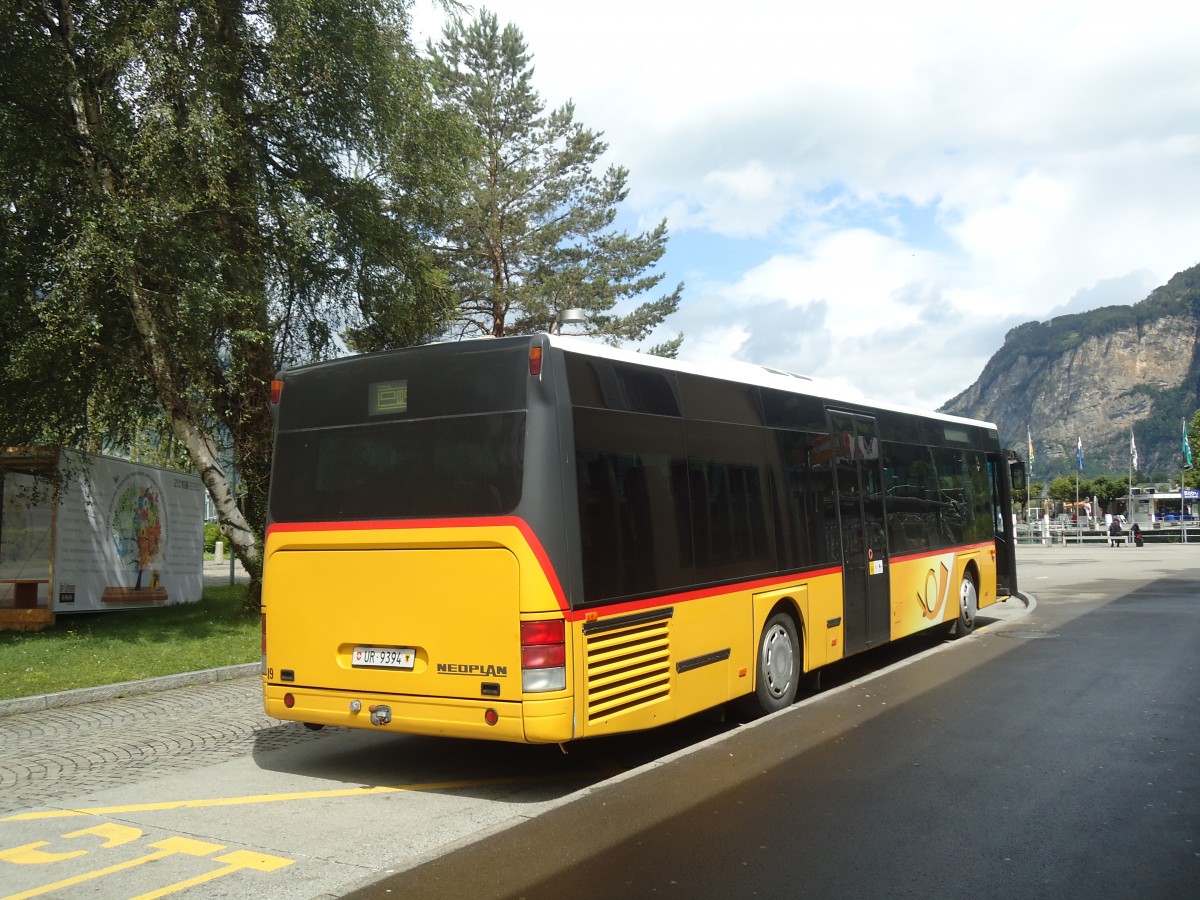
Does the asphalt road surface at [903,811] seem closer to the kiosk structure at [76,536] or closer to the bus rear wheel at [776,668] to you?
the bus rear wheel at [776,668]

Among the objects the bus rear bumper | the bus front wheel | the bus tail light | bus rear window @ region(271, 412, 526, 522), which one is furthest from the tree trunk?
the bus front wheel

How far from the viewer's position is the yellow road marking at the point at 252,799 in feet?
21.4

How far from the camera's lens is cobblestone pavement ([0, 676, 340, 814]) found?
7496 mm

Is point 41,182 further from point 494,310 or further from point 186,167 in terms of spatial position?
point 494,310

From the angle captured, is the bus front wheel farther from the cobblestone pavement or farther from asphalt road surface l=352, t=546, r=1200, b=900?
the cobblestone pavement

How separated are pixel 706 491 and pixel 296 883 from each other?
4.23 meters

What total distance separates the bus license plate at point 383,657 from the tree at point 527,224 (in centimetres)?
2318

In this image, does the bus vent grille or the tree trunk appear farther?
the tree trunk

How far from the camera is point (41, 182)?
1392 centimetres

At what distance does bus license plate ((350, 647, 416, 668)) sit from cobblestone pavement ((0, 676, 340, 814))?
5.77 ft

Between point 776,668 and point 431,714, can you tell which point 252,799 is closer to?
point 431,714

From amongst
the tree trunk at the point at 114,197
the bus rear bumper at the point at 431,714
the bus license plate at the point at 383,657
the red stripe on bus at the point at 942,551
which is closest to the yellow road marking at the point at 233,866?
the bus rear bumper at the point at 431,714

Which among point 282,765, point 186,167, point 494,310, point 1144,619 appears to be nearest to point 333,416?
point 282,765

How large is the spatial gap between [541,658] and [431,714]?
0.94 meters
